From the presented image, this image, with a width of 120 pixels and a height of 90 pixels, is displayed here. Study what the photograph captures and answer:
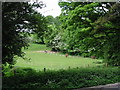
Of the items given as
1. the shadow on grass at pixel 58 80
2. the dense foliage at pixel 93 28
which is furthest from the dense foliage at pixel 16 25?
the dense foliage at pixel 93 28

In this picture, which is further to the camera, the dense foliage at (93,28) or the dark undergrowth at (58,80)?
the dense foliage at (93,28)

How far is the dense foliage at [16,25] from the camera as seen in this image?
12.4 ft

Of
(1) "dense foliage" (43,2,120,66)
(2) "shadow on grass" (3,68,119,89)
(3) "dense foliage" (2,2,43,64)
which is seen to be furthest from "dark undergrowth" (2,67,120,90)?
(1) "dense foliage" (43,2,120,66)

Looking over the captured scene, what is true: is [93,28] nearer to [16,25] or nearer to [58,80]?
[58,80]

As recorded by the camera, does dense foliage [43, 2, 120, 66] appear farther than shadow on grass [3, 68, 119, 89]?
Yes

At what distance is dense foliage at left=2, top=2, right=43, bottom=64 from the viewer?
377 centimetres

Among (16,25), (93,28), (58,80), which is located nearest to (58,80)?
(58,80)

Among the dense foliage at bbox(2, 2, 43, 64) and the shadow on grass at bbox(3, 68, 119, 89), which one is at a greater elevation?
the dense foliage at bbox(2, 2, 43, 64)

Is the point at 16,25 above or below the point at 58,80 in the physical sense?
above

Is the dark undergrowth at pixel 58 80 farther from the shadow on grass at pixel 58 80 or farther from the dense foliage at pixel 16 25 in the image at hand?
the dense foliage at pixel 16 25

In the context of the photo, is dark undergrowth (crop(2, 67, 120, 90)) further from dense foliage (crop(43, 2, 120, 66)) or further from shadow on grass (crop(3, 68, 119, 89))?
dense foliage (crop(43, 2, 120, 66))

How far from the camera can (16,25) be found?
402 cm

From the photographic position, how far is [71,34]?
7.65m

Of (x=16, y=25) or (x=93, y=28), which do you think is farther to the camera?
(x=93, y=28)
